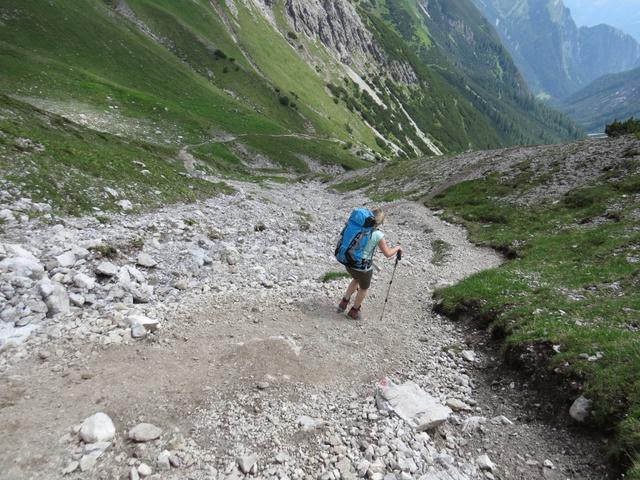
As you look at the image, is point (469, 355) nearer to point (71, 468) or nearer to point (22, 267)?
point (71, 468)

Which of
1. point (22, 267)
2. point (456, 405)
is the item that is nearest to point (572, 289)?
point (456, 405)

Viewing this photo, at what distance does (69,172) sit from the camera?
1952 centimetres

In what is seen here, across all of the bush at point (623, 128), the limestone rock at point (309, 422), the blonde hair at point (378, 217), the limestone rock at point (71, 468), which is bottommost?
the limestone rock at point (71, 468)

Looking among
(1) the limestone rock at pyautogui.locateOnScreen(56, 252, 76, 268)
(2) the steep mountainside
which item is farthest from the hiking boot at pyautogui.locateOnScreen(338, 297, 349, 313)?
(2) the steep mountainside

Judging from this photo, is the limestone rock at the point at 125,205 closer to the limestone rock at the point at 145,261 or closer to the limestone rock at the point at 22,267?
the limestone rock at the point at 145,261

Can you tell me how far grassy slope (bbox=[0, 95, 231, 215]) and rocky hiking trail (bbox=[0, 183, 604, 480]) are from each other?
264 centimetres

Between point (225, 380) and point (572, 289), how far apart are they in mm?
14409

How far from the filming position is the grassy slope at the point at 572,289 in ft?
28.0

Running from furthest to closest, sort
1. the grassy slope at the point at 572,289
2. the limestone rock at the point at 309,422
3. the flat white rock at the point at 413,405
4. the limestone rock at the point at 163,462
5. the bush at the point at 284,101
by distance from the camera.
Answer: the bush at the point at 284,101, the grassy slope at the point at 572,289, the flat white rock at the point at 413,405, the limestone rock at the point at 309,422, the limestone rock at the point at 163,462

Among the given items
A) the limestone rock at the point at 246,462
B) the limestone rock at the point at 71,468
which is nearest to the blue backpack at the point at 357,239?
the limestone rock at the point at 246,462

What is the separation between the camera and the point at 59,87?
6069 cm

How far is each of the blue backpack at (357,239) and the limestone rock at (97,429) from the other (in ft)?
26.8

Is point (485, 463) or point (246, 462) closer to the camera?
point (246, 462)

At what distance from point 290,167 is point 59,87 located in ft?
142
